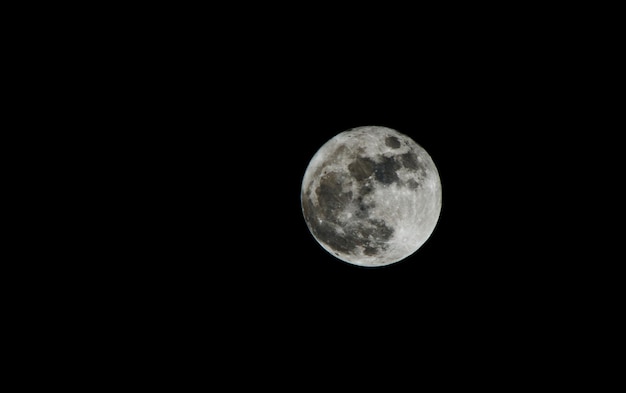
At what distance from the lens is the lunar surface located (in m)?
3.62

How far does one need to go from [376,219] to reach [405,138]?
0.97 meters

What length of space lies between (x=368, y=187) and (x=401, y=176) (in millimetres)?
348

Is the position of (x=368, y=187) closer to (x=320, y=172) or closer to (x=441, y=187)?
(x=320, y=172)

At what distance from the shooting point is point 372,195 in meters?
3.58

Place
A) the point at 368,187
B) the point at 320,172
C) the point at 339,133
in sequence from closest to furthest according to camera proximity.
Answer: the point at 368,187
the point at 320,172
the point at 339,133

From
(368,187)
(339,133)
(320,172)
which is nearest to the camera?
(368,187)

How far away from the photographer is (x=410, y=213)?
146 inches

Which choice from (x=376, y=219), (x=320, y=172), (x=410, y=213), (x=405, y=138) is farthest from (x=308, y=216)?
(x=405, y=138)

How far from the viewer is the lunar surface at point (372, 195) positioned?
3617 mm

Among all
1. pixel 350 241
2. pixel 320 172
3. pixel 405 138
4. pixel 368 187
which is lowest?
pixel 350 241

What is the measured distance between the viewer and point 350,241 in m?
3.80

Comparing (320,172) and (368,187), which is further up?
(320,172)

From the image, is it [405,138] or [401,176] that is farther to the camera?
[405,138]

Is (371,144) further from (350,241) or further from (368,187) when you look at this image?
(350,241)
